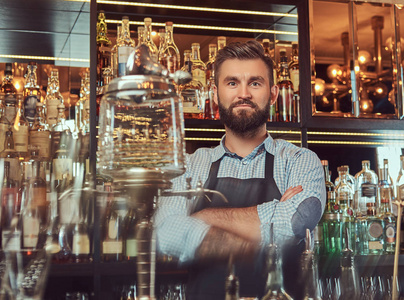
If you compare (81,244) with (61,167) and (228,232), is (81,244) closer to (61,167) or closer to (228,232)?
(61,167)

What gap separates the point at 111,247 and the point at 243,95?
76cm

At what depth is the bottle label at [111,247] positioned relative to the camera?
6.86ft

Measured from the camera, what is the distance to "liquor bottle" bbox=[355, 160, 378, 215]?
2461 mm

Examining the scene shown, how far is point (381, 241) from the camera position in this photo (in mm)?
2385

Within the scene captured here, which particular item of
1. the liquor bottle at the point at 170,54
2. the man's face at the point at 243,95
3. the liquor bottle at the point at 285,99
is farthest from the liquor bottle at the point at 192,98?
the liquor bottle at the point at 285,99

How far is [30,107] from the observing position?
7.28 feet

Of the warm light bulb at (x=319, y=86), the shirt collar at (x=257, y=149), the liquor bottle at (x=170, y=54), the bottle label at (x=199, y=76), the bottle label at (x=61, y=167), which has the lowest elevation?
the bottle label at (x=61, y=167)

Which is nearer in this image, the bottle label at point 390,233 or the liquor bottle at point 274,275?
the liquor bottle at point 274,275

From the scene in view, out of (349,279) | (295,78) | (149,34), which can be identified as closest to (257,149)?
(295,78)

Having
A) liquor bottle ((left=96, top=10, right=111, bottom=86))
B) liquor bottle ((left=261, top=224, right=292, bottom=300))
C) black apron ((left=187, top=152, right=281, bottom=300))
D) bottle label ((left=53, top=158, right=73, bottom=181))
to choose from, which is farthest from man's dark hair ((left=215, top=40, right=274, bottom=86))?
liquor bottle ((left=261, top=224, right=292, bottom=300))

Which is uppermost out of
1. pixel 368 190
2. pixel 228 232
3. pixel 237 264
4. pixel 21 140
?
pixel 21 140

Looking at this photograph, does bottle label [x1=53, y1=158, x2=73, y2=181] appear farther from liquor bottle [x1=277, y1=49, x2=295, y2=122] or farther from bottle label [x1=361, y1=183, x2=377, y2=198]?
bottle label [x1=361, y1=183, x2=377, y2=198]

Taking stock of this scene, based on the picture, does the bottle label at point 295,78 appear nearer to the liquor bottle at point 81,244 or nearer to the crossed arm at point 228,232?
the crossed arm at point 228,232

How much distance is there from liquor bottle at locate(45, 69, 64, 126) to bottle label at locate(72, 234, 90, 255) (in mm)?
474
